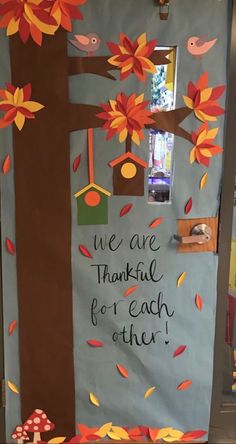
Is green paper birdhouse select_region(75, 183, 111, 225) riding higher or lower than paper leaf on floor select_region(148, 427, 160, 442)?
higher

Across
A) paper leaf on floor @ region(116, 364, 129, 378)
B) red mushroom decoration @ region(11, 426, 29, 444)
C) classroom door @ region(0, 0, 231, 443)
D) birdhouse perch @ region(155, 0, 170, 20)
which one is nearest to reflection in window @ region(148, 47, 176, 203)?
classroom door @ region(0, 0, 231, 443)

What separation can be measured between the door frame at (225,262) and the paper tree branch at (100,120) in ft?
0.58

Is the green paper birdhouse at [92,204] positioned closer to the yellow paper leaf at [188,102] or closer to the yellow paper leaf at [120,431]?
the yellow paper leaf at [188,102]

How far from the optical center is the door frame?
1.64 metres

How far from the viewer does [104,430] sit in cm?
182

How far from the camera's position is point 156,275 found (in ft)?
5.68

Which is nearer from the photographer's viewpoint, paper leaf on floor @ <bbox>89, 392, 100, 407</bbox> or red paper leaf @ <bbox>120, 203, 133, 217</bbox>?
red paper leaf @ <bbox>120, 203, 133, 217</bbox>

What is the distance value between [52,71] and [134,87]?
312 millimetres

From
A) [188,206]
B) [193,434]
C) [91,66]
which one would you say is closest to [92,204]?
[188,206]

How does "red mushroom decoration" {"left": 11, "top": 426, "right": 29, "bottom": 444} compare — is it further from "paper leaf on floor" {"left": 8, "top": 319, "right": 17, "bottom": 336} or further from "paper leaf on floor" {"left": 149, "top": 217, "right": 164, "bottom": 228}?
"paper leaf on floor" {"left": 149, "top": 217, "right": 164, "bottom": 228}

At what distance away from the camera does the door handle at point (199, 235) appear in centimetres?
168

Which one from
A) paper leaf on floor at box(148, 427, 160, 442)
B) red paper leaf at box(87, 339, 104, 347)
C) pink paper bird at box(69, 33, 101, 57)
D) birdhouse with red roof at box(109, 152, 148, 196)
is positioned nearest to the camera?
pink paper bird at box(69, 33, 101, 57)

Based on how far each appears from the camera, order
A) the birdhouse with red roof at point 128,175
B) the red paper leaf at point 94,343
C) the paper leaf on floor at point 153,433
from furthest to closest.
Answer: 1. the paper leaf on floor at point 153,433
2. the red paper leaf at point 94,343
3. the birdhouse with red roof at point 128,175

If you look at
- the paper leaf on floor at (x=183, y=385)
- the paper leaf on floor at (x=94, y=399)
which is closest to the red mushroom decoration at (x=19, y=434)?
the paper leaf on floor at (x=94, y=399)
